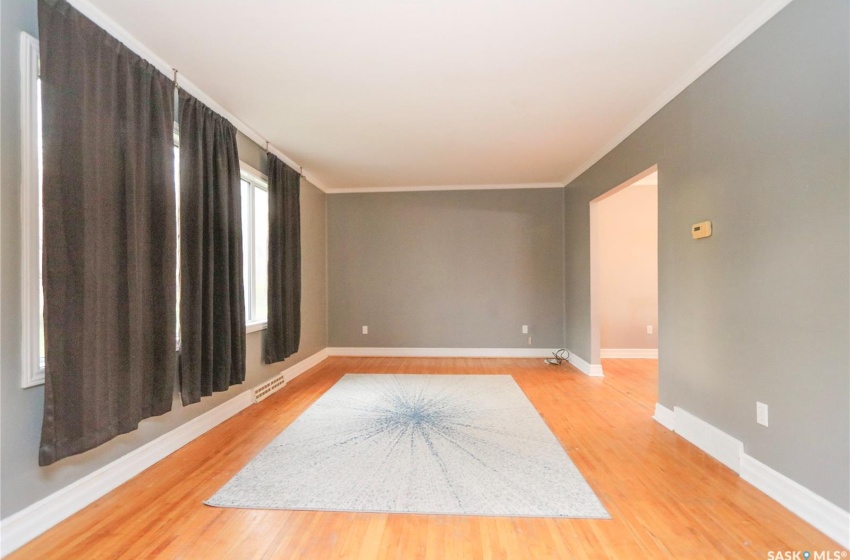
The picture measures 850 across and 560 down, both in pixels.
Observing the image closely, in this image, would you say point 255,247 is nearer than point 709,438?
No

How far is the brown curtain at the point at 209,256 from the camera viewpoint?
7.51 feet

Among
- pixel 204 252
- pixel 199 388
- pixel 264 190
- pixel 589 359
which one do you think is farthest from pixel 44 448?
pixel 589 359

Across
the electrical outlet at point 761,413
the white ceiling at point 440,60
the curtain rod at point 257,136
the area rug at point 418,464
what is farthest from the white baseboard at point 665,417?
the curtain rod at point 257,136

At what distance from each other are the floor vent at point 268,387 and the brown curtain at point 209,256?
0.48 m

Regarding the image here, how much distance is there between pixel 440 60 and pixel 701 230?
208 centimetres

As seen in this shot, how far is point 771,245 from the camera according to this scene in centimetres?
175

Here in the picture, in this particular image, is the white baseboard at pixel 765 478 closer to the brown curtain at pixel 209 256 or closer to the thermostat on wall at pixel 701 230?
the thermostat on wall at pixel 701 230

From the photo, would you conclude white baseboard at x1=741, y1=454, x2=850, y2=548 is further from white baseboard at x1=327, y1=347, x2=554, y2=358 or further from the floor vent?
the floor vent

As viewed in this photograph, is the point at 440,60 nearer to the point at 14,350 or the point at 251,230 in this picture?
the point at 251,230

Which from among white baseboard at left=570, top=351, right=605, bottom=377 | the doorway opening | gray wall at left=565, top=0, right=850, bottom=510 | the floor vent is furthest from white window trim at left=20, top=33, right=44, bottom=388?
the doorway opening

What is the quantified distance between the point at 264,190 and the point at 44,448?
8.91 feet

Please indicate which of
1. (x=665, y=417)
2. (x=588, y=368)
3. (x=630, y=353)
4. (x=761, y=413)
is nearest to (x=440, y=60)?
(x=761, y=413)

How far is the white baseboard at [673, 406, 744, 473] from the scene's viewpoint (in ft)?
6.47

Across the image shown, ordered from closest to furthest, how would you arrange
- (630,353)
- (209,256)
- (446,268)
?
(209,256), (630,353), (446,268)
